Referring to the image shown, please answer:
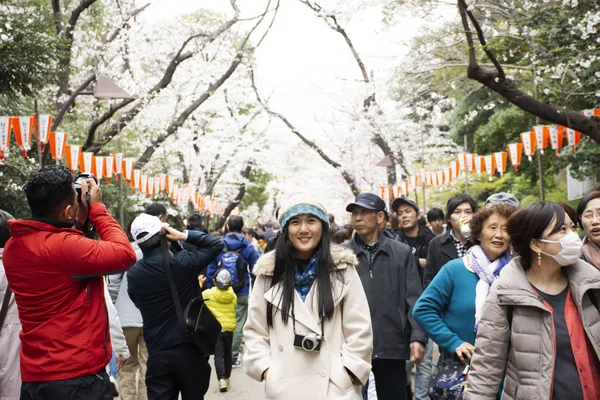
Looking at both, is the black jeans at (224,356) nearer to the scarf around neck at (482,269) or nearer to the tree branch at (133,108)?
the scarf around neck at (482,269)

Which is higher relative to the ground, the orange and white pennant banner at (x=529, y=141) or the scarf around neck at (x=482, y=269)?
the orange and white pennant banner at (x=529, y=141)

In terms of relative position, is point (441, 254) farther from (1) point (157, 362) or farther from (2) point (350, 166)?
(2) point (350, 166)

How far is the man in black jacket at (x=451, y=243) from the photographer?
16.8 feet

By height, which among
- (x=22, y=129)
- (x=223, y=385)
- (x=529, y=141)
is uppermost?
(x=529, y=141)

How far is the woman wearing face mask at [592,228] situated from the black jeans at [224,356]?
4.78 metres

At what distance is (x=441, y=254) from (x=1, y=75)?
7446mm

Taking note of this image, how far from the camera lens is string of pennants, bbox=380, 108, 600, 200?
40.1 ft

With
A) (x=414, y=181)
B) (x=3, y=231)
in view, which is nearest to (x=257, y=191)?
(x=414, y=181)

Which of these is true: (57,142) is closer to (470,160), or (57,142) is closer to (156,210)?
(156,210)

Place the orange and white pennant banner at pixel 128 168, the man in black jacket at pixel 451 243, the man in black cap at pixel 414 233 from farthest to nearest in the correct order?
the orange and white pennant banner at pixel 128 168 < the man in black cap at pixel 414 233 < the man in black jacket at pixel 451 243

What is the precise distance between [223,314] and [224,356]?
55cm

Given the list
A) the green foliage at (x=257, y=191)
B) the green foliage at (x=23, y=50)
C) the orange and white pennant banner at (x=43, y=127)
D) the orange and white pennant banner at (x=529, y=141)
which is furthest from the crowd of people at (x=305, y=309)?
the green foliage at (x=257, y=191)

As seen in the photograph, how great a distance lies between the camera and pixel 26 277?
3248 mm

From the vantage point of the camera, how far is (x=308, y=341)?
3.10 m
